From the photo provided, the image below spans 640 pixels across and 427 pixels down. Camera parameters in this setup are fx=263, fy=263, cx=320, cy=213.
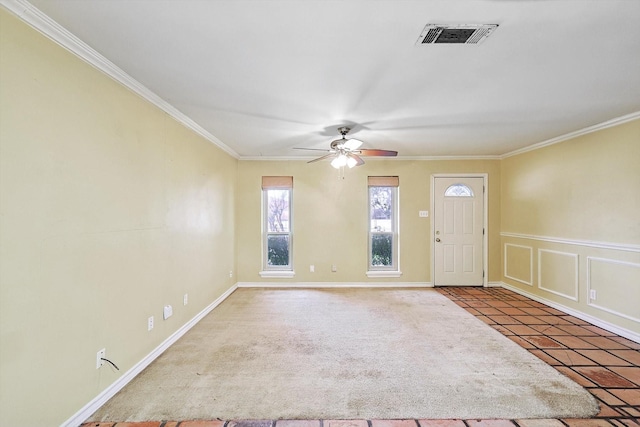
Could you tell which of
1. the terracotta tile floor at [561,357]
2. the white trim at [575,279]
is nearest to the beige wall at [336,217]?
the white trim at [575,279]

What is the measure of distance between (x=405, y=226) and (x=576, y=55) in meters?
3.45

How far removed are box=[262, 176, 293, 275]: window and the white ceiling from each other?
203cm

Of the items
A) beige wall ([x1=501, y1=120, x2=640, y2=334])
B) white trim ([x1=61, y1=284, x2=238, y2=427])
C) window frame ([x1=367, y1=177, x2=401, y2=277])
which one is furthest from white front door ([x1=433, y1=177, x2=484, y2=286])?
white trim ([x1=61, y1=284, x2=238, y2=427])

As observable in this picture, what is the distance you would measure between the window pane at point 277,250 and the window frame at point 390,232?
5.23ft

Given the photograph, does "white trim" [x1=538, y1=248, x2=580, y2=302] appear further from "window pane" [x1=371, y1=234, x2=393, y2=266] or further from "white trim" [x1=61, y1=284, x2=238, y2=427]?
"white trim" [x1=61, y1=284, x2=238, y2=427]

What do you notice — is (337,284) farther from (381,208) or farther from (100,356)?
(100,356)

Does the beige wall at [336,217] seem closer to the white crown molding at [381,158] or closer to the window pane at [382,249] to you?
the white crown molding at [381,158]

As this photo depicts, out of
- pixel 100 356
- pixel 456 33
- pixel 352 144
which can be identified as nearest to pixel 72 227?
pixel 100 356

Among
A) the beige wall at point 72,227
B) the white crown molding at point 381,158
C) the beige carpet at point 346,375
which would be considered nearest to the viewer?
the beige wall at point 72,227

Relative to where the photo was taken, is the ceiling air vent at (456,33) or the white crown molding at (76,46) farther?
the ceiling air vent at (456,33)

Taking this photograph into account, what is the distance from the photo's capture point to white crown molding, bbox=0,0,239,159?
54.2 inches

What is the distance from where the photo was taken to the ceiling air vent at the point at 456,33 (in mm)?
1520

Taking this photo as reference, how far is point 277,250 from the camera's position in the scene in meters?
5.09

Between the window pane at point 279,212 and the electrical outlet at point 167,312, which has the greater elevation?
the window pane at point 279,212
